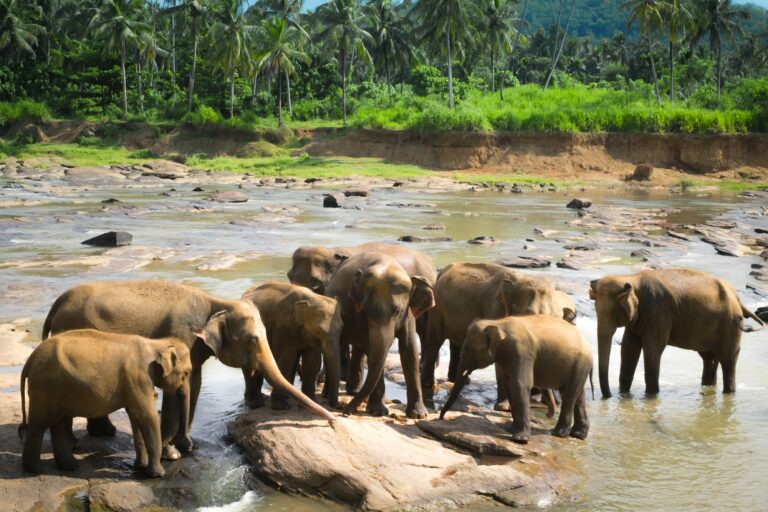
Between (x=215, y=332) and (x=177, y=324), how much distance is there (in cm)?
59

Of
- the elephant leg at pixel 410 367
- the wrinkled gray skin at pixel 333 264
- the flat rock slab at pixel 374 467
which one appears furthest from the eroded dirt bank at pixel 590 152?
the flat rock slab at pixel 374 467

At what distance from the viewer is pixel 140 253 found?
2078 centimetres

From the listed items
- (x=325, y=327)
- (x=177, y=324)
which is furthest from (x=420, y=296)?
(x=177, y=324)

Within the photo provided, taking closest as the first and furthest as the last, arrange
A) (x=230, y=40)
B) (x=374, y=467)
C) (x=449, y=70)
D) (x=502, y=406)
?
1. (x=374, y=467)
2. (x=502, y=406)
3. (x=449, y=70)
4. (x=230, y=40)

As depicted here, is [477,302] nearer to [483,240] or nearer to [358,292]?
[358,292]

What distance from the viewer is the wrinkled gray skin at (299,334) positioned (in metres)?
8.08

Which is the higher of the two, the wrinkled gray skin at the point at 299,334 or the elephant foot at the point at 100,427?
the wrinkled gray skin at the point at 299,334

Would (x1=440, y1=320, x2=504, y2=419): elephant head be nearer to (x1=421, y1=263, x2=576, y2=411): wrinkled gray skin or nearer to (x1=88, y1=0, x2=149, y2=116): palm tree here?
(x1=421, y1=263, x2=576, y2=411): wrinkled gray skin

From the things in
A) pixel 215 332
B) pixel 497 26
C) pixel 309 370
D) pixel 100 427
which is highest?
pixel 497 26

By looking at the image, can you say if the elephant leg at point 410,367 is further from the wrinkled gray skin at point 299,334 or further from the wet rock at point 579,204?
the wet rock at point 579,204

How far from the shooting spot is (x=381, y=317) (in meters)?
8.09

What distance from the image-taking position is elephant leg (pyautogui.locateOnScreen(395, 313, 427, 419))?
8.47 m

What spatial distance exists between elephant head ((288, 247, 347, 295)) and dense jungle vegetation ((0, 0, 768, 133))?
48.4 meters

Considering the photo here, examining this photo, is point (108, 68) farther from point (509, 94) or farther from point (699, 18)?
point (699, 18)
